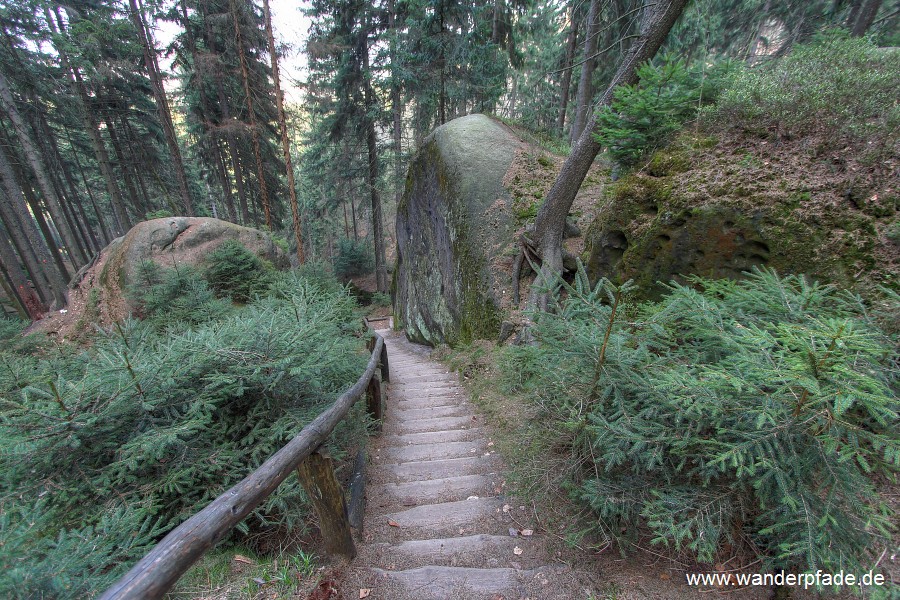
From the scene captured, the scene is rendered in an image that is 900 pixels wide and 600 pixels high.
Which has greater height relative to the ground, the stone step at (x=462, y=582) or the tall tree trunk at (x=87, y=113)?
the tall tree trunk at (x=87, y=113)

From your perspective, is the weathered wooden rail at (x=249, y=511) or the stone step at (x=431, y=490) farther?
the stone step at (x=431, y=490)

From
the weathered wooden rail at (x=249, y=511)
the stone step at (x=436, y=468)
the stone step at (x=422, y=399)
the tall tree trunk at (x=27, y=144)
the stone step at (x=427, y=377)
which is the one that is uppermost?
the tall tree trunk at (x=27, y=144)

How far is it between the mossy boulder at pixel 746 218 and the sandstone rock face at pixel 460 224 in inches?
122

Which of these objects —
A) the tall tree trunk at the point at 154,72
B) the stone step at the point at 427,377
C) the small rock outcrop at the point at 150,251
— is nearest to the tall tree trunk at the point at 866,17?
the stone step at the point at 427,377

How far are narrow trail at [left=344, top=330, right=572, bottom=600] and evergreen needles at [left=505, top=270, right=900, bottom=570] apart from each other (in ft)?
2.32

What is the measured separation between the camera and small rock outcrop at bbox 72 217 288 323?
8672 mm

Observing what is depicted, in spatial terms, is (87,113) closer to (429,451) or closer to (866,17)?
(429,451)

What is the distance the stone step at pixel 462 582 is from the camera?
217cm

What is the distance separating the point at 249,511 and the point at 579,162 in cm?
645

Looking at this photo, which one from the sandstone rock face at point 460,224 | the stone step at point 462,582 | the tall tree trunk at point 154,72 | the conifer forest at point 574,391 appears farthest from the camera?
the tall tree trunk at point 154,72

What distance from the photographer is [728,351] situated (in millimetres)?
2357

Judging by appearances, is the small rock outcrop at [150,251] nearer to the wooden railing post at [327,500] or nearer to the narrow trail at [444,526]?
the narrow trail at [444,526]

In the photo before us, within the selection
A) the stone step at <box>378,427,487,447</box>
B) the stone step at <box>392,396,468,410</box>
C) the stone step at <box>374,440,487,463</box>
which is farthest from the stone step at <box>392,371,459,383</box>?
the stone step at <box>374,440,487,463</box>

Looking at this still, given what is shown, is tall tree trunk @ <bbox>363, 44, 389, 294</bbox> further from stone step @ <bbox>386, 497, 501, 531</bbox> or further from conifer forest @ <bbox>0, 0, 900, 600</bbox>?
stone step @ <bbox>386, 497, 501, 531</bbox>
